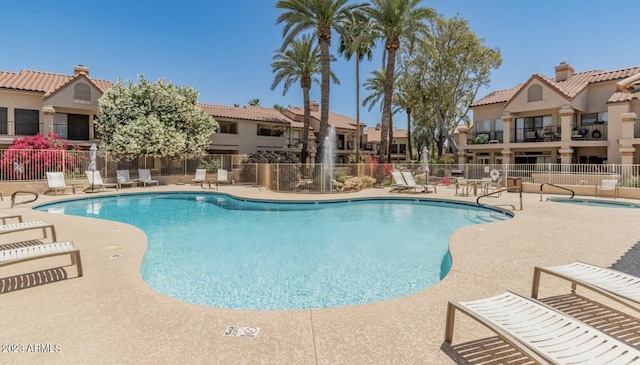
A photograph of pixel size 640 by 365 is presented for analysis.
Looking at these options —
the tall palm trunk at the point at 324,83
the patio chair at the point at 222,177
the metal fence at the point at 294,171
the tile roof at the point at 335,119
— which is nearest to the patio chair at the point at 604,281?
the metal fence at the point at 294,171

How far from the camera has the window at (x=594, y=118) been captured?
24.5m

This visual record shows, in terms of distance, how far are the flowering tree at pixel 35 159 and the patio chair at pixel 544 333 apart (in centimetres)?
2286

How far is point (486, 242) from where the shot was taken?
Result: 7.04m

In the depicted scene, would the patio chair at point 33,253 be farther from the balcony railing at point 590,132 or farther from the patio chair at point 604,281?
the balcony railing at point 590,132

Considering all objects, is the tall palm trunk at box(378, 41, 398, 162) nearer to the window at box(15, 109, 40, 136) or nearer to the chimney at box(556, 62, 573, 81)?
the chimney at box(556, 62, 573, 81)

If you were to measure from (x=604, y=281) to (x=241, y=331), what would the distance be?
406 cm

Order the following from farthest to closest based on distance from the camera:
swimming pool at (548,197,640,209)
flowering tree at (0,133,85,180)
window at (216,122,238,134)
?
window at (216,122,238,134) → flowering tree at (0,133,85,180) → swimming pool at (548,197,640,209)

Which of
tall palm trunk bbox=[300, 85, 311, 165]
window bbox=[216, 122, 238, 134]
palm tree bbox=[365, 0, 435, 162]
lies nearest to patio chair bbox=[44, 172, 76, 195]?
tall palm trunk bbox=[300, 85, 311, 165]

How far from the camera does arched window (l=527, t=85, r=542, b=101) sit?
86.2 feet

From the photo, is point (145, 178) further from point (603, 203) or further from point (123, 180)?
point (603, 203)

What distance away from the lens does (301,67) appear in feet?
98.6

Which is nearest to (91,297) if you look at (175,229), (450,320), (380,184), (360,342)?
(360,342)

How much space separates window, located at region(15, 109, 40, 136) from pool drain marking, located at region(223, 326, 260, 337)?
30.4 meters

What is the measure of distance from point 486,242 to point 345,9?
20240 mm
